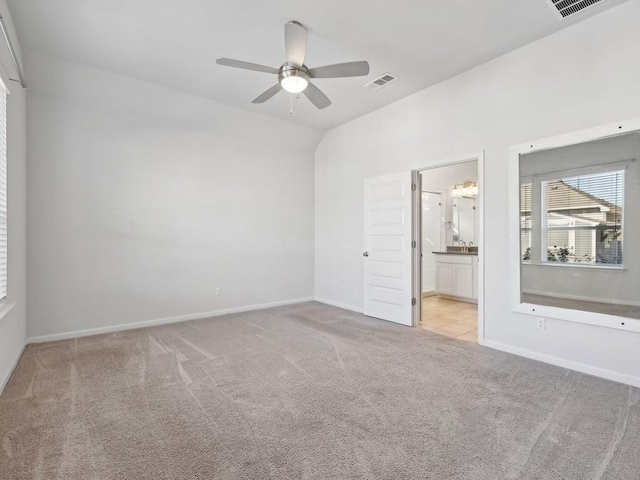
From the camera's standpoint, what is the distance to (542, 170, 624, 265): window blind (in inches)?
114

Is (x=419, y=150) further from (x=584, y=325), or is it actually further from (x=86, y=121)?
(x=86, y=121)

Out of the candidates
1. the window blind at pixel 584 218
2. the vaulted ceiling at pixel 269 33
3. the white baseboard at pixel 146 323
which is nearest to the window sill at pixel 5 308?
the white baseboard at pixel 146 323

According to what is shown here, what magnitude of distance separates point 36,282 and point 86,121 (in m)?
2.06

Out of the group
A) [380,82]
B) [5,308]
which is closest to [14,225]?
[5,308]

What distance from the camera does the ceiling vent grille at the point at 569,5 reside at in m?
2.68

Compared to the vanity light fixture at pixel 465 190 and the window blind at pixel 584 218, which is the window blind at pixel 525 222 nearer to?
the window blind at pixel 584 218

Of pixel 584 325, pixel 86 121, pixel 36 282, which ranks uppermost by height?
pixel 86 121

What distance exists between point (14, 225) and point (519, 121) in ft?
17.2

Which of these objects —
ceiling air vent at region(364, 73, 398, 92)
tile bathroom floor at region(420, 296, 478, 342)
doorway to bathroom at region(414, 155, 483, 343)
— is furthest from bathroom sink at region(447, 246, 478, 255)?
Answer: ceiling air vent at region(364, 73, 398, 92)

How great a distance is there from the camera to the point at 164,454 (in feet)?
6.15

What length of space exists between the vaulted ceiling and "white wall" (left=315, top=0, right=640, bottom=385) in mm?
209

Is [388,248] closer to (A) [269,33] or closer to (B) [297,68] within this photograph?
(B) [297,68]

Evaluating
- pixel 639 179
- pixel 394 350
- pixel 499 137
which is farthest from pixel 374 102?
pixel 394 350

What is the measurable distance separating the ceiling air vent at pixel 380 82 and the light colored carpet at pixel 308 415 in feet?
10.6
